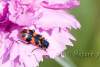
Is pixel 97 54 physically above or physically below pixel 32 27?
below

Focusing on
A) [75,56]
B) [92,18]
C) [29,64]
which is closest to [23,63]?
[29,64]

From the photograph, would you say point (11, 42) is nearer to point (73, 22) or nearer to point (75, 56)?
point (73, 22)

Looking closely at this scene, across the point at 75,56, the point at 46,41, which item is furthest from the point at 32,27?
the point at 75,56

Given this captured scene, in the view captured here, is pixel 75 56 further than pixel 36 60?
Yes

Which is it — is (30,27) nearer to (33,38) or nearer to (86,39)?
(33,38)

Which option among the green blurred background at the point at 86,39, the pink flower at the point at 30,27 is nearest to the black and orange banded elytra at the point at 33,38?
the pink flower at the point at 30,27

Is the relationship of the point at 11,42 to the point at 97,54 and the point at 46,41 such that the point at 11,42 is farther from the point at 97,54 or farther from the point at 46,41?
the point at 97,54

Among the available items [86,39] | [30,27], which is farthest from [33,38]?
[86,39]
